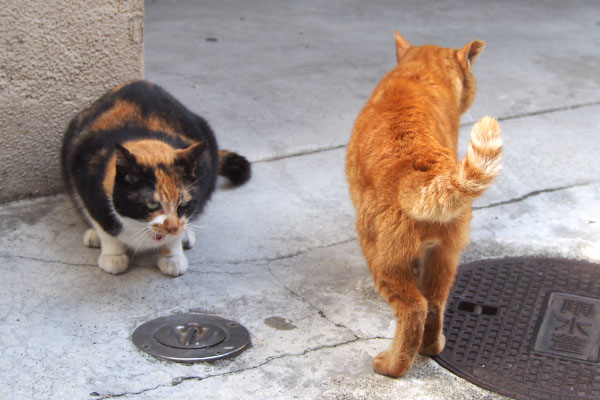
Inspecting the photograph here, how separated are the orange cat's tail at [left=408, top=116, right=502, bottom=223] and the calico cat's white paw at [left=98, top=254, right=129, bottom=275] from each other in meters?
1.59

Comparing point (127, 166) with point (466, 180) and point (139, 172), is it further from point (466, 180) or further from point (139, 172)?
point (466, 180)

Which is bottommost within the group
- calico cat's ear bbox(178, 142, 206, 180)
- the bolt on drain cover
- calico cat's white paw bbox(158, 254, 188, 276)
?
the bolt on drain cover

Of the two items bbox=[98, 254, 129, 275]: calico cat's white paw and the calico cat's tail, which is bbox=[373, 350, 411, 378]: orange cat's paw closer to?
bbox=[98, 254, 129, 275]: calico cat's white paw

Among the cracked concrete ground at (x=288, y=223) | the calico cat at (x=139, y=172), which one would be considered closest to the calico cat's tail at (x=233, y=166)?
the cracked concrete ground at (x=288, y=223)

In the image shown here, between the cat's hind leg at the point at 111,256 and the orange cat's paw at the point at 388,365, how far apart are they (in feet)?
4.42

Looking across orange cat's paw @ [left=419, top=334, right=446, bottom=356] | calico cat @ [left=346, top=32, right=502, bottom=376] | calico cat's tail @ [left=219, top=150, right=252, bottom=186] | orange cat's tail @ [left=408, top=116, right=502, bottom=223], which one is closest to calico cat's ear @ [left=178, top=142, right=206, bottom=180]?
calico cat @ [left=346, top=32, right=502, bottom=376]

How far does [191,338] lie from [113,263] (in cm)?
69

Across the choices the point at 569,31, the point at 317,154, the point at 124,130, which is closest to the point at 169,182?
the point at 124,130

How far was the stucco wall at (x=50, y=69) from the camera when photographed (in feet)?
13.4

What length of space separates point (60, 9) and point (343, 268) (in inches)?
79.8

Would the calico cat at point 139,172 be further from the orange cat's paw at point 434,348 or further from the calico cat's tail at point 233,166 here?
the orange cat's paw at point 434,348

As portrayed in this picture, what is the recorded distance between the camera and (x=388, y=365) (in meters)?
3.02

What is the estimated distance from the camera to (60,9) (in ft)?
13.6

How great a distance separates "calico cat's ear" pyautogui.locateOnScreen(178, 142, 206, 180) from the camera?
11.3 ft
